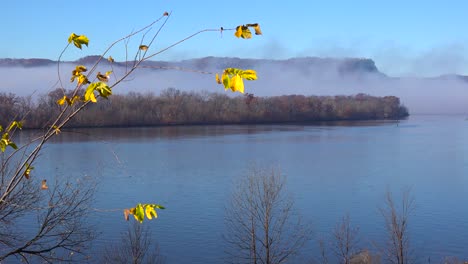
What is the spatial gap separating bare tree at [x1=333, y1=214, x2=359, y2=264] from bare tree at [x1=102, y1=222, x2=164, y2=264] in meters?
2.85

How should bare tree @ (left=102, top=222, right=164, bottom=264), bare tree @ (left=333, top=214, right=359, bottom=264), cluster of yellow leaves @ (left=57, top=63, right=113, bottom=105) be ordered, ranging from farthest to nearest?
bare tree @ (left=333, top=214, right=359, bottom=264)
bare tree @ (left=102, top=222, right=164, bottom=264)
cluster of yellow leaves @ (left=57, top=63, right=113, bottom=105)

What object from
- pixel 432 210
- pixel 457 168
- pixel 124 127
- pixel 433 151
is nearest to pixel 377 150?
pixel 433 151

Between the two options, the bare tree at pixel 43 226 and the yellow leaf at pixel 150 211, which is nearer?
the yellow leaf at pixel 150 211

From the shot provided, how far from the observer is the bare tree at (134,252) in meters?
7.99

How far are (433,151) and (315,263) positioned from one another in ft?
54.0

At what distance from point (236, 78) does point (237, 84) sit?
1.0 inches

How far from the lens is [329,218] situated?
1082 cm

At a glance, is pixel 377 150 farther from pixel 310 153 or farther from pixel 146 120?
pixel 146 120

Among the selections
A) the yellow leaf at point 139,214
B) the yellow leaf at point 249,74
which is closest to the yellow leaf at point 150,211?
the yellow leaf at point 139,214

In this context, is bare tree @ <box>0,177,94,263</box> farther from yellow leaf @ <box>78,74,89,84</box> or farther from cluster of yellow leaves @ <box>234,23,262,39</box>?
cluster of yellow leaves @ <box>234,23,262,39</box>

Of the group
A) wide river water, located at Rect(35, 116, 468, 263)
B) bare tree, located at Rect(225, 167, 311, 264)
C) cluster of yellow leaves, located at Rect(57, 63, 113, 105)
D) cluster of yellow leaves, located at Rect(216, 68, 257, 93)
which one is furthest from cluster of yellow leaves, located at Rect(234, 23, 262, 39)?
bare tree, located at Rect(225, 167, 311, 264)

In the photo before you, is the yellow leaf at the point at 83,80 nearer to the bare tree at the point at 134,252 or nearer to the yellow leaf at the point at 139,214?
the yellow leaf at the point at 139,214

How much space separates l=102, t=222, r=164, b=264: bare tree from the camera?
7.99m

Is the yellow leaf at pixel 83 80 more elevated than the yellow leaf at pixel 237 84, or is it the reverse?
the yellow leaf at pixel 83 80
